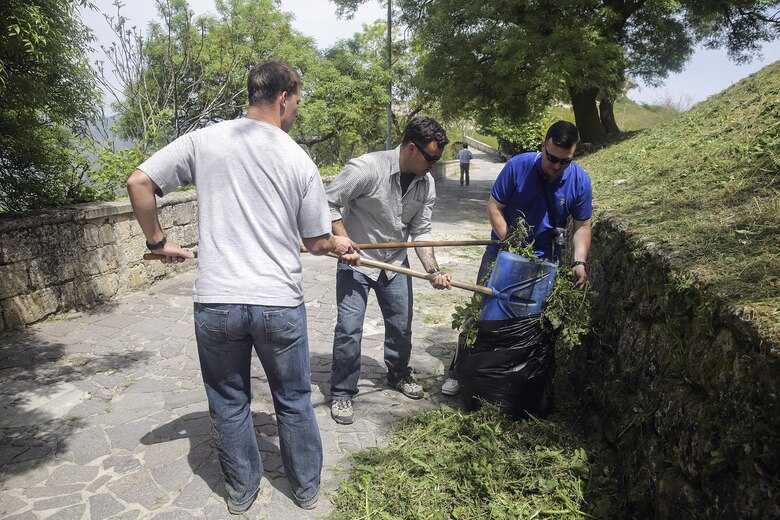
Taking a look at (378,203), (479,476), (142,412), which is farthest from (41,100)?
(479,476)

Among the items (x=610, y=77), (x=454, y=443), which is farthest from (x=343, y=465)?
(x=610, y=77)

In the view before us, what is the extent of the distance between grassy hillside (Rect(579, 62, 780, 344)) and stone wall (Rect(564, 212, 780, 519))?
0.35 ft

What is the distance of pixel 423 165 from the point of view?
3.36 m

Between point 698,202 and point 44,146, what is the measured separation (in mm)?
6206

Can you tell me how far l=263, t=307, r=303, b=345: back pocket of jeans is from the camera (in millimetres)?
2324

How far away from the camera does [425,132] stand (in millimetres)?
3227

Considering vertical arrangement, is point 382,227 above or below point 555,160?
below

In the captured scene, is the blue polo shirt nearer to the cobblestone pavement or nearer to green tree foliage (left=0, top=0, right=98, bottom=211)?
the cobblestone pavement

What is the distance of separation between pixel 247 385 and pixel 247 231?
81 centimetres

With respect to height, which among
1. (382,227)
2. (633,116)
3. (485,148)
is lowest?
(382,227)

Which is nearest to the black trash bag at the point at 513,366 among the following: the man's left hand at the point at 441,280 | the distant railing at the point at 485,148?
the man's left hand at the point at 441,280

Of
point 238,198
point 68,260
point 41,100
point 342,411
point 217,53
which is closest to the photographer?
point 238,198

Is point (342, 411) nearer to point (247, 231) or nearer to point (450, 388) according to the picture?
point (450, 388)

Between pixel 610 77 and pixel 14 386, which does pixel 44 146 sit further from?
pixel 610 77
